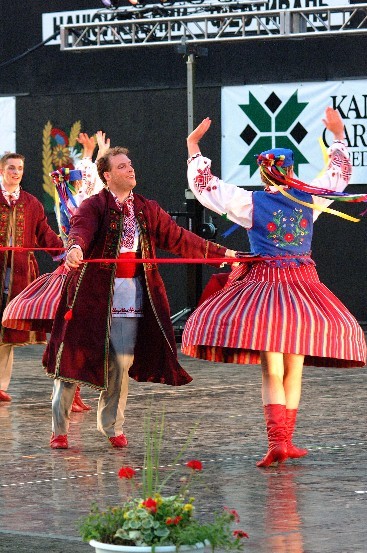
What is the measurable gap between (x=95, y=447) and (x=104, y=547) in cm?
396

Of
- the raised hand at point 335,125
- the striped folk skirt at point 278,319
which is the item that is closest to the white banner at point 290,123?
the raised hand at point 335,125

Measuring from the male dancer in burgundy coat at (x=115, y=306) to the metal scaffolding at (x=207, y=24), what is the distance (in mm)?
6971

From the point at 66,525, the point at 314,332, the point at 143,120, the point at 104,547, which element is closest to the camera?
the point at 104,547

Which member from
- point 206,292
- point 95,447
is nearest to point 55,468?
point 95,447

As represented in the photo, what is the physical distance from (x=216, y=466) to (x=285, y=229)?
4.20ft

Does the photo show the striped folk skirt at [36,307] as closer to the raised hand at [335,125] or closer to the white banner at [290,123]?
the raised hand at [335,125]

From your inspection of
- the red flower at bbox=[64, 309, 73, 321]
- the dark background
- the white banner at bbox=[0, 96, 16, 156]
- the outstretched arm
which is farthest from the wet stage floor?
the white banner at bbox=[0, 96, 16, 156]

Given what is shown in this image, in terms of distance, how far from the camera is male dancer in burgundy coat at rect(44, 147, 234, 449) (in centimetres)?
829

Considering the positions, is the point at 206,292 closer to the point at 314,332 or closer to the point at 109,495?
the point at 314,332

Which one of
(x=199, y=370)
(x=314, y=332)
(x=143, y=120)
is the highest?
(x=143, y=120)

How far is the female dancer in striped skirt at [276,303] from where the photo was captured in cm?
762

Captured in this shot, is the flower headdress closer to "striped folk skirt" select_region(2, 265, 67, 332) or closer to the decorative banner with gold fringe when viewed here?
"striped folk skirt" select_region(2, 265, 67, 332)

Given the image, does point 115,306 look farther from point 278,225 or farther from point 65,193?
point 65,193

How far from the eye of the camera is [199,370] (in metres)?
13.4
